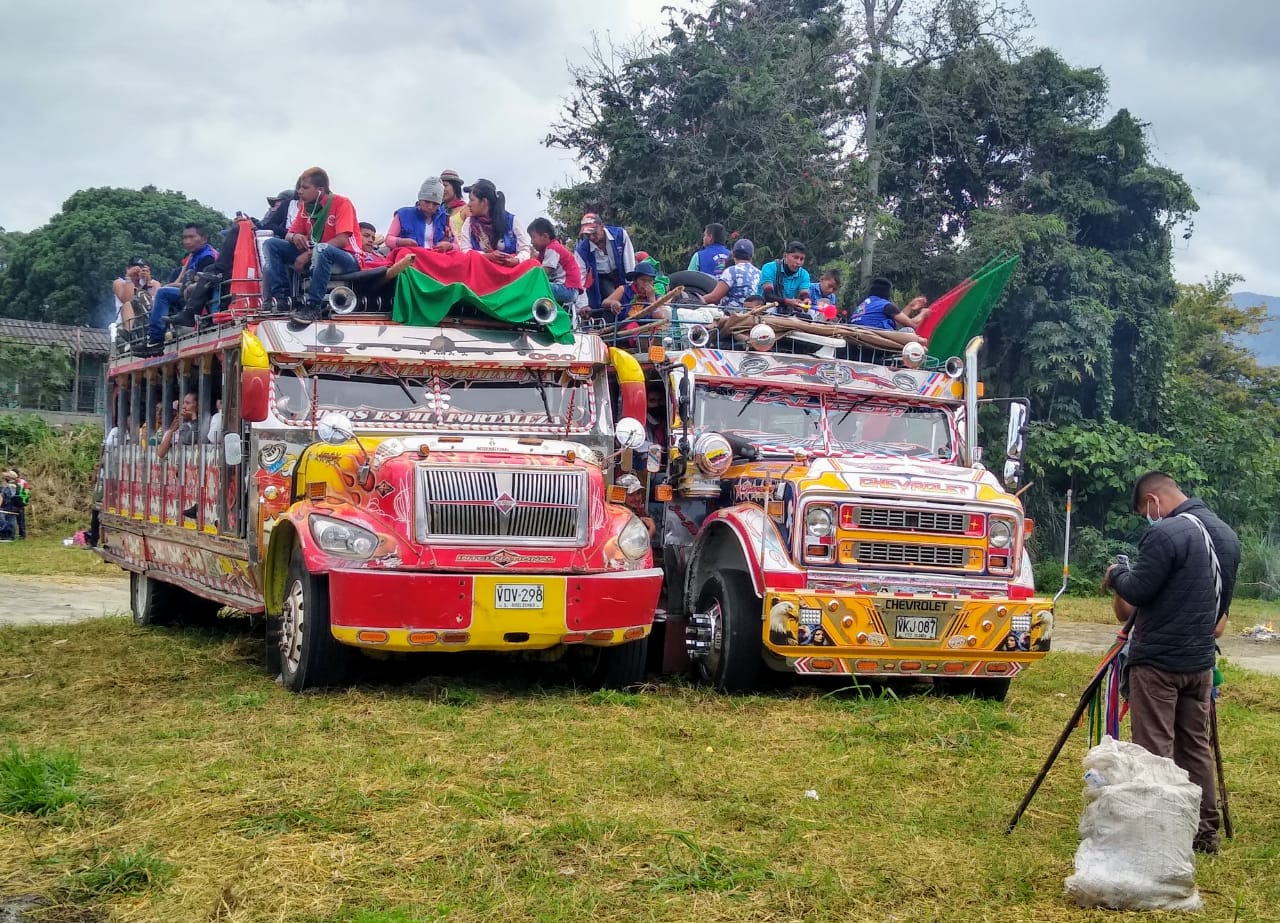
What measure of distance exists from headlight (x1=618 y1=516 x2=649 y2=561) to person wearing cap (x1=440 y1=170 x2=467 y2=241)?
12.9ft

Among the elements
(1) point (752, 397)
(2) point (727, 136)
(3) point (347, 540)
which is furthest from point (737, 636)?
(2) point (727, 136)

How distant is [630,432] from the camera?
9797 millimetres

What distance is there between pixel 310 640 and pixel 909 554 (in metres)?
3.92

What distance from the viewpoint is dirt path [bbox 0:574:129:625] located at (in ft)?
48.2

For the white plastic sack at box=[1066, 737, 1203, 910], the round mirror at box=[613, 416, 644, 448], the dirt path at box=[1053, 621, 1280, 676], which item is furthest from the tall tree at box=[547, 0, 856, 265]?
the white plastic sack at box=[1066, 737, 1203, 910]

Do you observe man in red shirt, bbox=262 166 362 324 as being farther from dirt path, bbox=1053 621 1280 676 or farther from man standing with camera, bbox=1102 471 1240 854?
dirt path, bbox=1053 621 1280 676

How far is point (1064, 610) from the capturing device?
739 inches

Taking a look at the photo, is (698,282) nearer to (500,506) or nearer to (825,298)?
(825,298)

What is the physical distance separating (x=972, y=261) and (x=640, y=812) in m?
19.2

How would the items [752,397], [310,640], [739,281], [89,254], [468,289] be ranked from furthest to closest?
[89,254] < [739,281] < [752,397] < [468,289] < [310,640]

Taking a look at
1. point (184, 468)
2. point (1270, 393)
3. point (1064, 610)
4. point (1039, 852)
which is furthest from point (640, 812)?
point (1270, 393)

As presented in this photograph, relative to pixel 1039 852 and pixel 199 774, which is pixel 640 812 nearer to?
pixel 1039 852

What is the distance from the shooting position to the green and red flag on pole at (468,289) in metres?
10.3

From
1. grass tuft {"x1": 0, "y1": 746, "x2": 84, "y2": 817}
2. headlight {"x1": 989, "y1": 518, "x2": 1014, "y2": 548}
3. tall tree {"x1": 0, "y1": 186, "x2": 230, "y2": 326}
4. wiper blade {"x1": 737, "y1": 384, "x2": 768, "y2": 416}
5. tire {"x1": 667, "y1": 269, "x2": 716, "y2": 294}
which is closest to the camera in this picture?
grass tuft {"x1": 0, "y1": 746, "x2": 84, "y2": 817}
